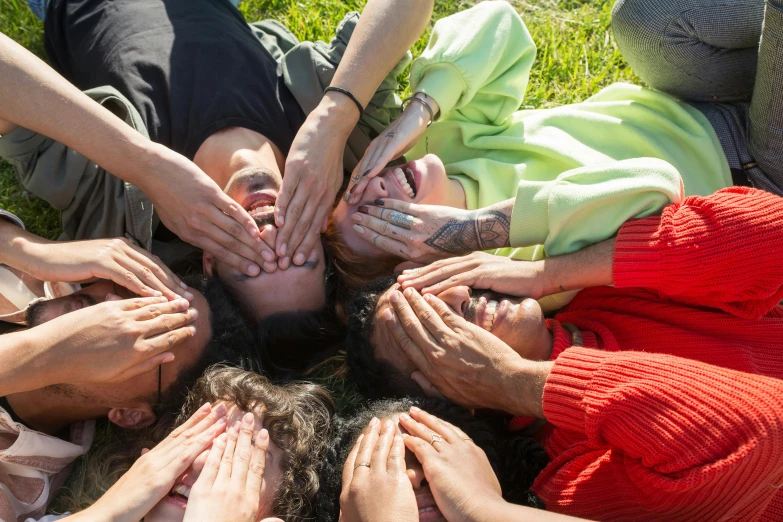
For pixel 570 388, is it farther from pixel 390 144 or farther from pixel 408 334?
pixel 390 144

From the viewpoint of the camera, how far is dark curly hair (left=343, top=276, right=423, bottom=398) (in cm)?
302

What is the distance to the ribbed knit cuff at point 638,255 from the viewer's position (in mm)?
2816

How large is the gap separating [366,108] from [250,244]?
1120mm

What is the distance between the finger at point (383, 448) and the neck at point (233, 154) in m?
1.45

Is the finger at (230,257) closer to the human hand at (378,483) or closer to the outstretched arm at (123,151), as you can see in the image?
the outstretched arm at (123,151)

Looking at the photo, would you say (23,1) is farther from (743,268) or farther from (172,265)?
(743,268)

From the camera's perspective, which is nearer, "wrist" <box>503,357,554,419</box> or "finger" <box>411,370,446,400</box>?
"wrist" <box>503,357,554,419</box>

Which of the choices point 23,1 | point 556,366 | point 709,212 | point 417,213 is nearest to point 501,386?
point 556,366

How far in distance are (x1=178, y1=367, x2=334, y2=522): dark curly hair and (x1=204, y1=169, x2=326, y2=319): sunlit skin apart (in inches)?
14.5

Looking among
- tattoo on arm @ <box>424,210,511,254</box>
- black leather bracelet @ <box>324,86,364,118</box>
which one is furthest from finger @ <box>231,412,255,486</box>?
black leather bracelet @ <box>324,86,364,118</box>

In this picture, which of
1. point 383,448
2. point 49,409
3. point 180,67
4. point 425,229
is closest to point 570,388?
point 383,448

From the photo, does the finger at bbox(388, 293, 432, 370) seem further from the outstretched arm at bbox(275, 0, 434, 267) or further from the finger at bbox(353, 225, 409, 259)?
the outstretched arm at bbox(275, 0, 434, 267)

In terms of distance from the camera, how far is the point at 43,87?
294cm

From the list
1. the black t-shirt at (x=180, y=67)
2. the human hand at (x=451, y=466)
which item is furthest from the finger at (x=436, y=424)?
the black t-shirt at (x=180, y=67)
